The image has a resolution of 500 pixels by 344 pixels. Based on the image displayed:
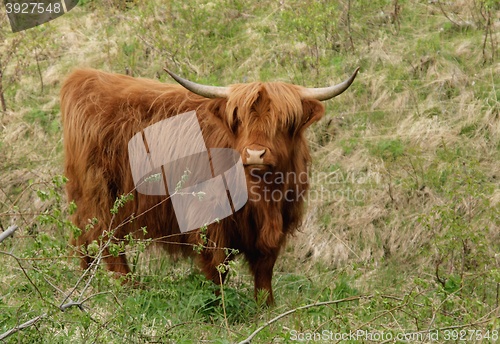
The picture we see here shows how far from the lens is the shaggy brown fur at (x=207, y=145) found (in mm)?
4742

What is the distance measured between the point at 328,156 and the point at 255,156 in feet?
7.95

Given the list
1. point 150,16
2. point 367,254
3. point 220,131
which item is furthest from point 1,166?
point 367,254

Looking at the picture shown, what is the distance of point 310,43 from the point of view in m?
7.30

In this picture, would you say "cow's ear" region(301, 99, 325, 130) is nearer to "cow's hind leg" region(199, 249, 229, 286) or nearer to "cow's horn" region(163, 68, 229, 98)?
"cow's horn" region(163, 68, 229, 98)

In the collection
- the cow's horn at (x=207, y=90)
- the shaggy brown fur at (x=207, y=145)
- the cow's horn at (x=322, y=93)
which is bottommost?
the shaggy brown fur at (x=207, y=145)

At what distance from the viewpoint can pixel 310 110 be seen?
494 centimetres

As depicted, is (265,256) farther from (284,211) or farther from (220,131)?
(220,131)

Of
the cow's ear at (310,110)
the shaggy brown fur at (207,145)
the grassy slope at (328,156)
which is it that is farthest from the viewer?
the cow's ear at (310,110)

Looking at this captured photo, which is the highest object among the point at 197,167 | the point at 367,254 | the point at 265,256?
the point at 197,167

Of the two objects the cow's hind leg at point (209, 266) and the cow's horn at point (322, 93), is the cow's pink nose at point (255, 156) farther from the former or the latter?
the cow's hind leg at point (209, 266)

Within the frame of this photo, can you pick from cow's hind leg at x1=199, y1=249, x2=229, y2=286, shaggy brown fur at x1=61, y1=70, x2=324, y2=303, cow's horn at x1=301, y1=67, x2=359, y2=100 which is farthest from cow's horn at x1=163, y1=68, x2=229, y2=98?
cow's hind leg at x1=199, y1=249, x2=229, y2=286

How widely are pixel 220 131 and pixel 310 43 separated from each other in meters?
2.51

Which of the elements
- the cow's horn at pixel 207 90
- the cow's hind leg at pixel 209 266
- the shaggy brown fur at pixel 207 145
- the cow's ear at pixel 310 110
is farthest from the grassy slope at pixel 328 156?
the cow's horn at pixel 207 90

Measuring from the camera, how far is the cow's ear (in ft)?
16.1
